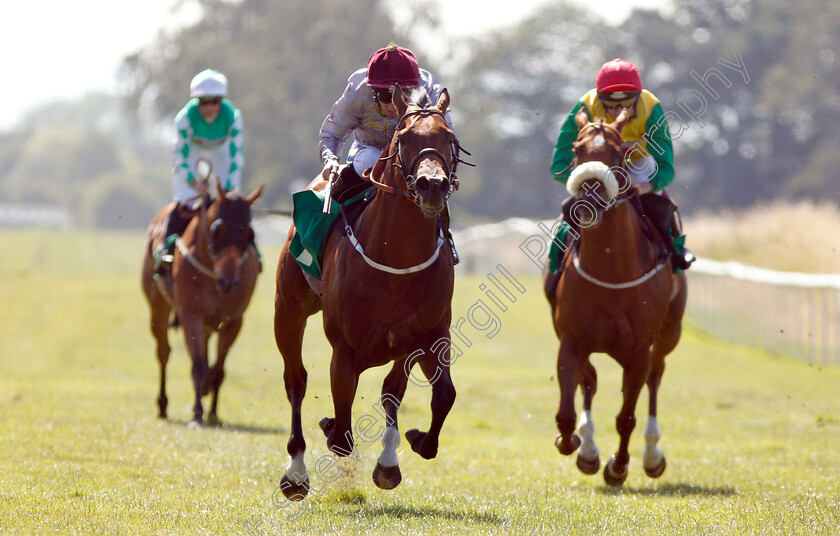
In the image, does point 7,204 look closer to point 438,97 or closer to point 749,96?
point 749,96

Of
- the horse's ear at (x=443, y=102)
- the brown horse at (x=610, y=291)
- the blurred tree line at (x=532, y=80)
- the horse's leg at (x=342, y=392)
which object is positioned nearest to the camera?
the horse's ear at (x=443, y=102)

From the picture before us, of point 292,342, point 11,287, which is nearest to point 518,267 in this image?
point 11,287

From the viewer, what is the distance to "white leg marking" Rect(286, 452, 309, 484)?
6.29 meters

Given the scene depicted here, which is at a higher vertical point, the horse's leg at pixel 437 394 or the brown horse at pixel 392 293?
the brown horse at pixel 392 293

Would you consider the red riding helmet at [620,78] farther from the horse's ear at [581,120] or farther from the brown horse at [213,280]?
the brown horse at [213,280]

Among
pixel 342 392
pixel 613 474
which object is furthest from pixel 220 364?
pixel 342 392

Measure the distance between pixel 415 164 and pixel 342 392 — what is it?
1.29 m

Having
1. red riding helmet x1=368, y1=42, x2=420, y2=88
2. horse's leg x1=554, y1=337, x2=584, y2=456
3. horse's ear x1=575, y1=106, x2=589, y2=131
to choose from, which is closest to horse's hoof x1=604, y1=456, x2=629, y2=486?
horse's leg x1=554, y1=337, x2=584, y2=456

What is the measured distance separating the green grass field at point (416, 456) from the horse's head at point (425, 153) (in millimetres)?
1559

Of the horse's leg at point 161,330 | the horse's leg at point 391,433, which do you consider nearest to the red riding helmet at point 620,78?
the horse's leg at point 391,433

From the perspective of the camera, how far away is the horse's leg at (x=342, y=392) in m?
5.75

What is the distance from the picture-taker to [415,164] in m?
5.16

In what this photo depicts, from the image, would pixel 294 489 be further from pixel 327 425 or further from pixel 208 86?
pixel 208 86

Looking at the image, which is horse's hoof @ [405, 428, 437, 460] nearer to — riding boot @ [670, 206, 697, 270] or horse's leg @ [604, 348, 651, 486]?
horse's leg @ [604, 348, 651, 486]
